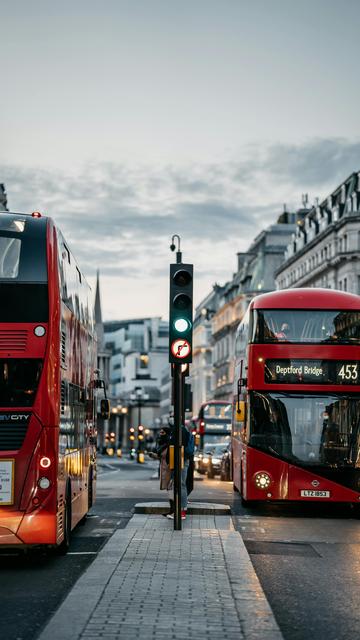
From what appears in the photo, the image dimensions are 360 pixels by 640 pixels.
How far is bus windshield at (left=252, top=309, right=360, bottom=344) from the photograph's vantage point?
21891mm

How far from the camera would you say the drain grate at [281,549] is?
15.3 meters

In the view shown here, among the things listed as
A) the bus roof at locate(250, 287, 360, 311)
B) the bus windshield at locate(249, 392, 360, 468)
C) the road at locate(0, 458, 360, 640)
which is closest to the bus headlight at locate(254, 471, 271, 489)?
the bus windshield at locate(249, 392, 360, 468)

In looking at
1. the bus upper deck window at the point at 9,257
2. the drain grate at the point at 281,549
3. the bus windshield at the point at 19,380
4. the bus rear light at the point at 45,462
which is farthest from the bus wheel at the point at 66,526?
the bus upper deck window at the point at 9,257

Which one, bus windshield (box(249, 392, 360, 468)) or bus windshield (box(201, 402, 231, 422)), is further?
bus windshield (box(201, 402, 231, 422))

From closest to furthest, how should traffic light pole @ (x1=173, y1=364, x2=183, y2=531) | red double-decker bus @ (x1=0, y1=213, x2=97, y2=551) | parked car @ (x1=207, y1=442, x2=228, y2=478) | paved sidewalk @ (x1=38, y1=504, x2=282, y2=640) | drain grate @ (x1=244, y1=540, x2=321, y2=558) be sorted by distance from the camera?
paved sidewalk @ (x1=38, y1=504, x2=282, y2=640), red double-decker bus @ (x1=0, y1=213, x2=97, y2=551), drain grate @ (x1=244, y1=540, x2=321, y2=558), traffic light pole @ (x1=173, y1=364, x2=183, y2=531), parked car @ (x1=207, y1=442, x2=228, y2=478)

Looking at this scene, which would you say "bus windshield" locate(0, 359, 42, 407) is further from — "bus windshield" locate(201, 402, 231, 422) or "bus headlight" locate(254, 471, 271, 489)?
"bus windshield" locate(201, 402, 231, 422)

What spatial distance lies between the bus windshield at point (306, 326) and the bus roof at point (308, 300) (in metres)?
0.11

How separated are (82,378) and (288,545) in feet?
12.7

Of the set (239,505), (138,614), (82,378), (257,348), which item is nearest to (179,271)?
(82,378)

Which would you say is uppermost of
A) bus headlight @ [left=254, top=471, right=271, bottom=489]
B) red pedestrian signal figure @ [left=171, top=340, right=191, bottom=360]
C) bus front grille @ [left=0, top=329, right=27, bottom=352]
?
red pedestrian signal figure @ [left=171, top=340, right=191, bottom=360]

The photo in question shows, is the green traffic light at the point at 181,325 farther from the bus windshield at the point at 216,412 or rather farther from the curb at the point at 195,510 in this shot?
the bus windshield at the point at 216,412

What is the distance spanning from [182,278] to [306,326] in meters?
6.09

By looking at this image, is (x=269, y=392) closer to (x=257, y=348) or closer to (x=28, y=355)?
(x=257, y=348)

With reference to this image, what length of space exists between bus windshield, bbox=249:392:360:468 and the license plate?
0.50 meters
